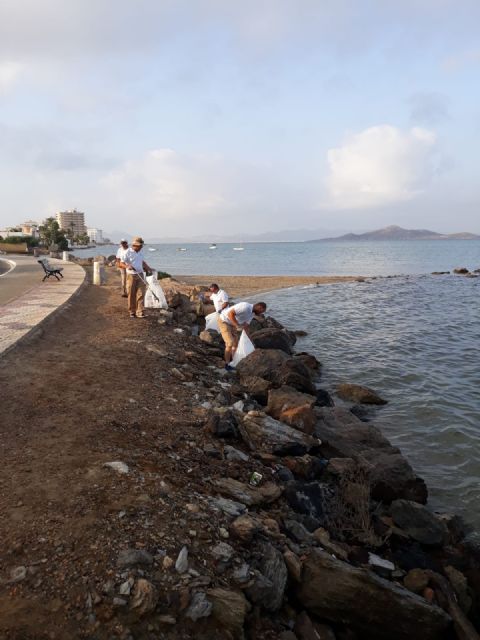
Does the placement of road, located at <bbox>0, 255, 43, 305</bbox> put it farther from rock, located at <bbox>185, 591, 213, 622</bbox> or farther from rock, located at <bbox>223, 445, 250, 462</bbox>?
rock, located at <bbox>185, 591, 213, 622</bbox>

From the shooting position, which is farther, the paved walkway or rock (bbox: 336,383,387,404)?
rock (bbox: 336,383,387,404)

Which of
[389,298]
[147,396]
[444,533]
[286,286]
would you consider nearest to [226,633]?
[444,533]

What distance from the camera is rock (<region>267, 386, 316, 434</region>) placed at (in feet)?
23.6

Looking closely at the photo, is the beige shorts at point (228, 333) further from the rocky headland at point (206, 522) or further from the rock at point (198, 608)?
the rock at point (198, 608)

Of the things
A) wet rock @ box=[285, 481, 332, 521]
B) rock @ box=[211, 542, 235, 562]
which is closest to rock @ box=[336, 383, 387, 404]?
wet rock @ box=[285, 481, 332, 521]

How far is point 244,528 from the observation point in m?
4.10

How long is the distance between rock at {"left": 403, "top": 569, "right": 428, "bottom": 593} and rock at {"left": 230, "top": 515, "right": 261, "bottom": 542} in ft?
5.19

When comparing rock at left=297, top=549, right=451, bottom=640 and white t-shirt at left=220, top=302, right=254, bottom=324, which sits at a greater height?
white t-shirt at left=220, top=302, right=254, bottom=324

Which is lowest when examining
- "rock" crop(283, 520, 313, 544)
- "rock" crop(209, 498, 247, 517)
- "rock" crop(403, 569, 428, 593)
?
"rock" crop(403, 569, 428, 593)

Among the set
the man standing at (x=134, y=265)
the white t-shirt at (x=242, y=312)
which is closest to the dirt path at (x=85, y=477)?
the white t-shirt at (x=242, y=312)

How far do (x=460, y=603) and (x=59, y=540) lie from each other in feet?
12.1

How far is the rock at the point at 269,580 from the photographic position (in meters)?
3.57

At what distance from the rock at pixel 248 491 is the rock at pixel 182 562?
115 cm

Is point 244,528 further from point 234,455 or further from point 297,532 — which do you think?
point 234,455
